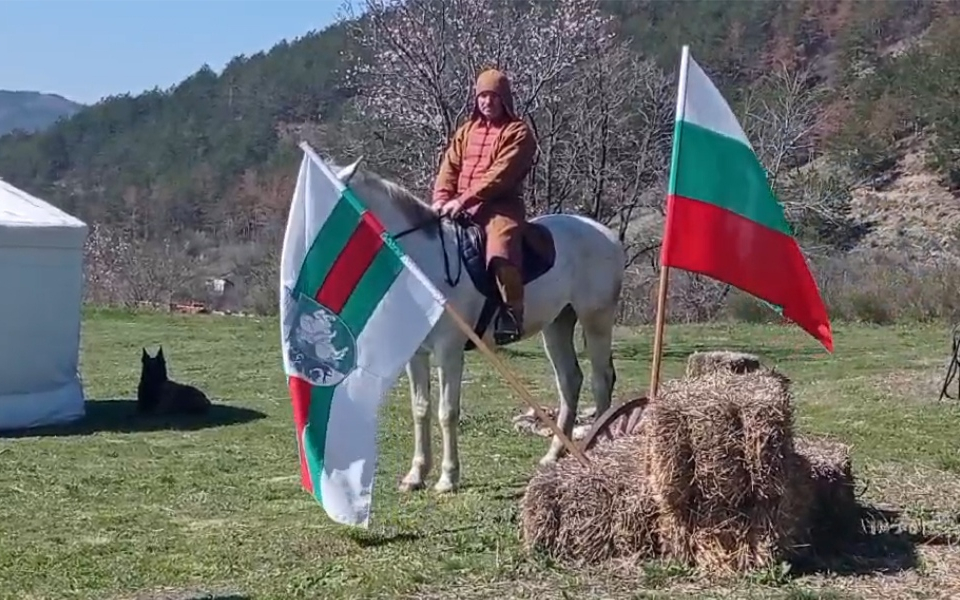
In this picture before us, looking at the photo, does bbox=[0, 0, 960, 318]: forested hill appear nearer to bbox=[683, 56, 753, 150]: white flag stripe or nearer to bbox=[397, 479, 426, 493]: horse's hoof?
bbox=[397, 479, 426, 493]: horse's hoof

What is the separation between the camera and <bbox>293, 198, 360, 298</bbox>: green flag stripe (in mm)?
6625

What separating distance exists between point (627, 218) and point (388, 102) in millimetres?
4759

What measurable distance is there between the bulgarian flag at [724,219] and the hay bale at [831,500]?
0.55 m

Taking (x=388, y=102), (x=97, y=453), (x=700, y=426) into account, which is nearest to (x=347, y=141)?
(x=388, y=102)

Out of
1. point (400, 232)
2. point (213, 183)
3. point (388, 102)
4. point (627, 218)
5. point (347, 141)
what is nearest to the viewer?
point (400, 232)

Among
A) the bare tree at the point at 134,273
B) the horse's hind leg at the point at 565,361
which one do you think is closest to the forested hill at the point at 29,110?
the bare tree at the point at 134,273

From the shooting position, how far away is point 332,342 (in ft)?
21.6

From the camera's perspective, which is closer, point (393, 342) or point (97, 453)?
point (393, 342)

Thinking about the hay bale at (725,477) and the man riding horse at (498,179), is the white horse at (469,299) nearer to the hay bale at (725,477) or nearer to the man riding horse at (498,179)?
A: the man riding horse at (498,179)

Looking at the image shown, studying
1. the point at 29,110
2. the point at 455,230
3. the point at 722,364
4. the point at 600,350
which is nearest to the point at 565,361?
the point at 600,350

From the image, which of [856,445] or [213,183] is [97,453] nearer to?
[856,445]

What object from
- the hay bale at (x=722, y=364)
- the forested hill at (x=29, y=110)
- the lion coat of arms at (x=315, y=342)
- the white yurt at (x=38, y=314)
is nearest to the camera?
→ the lion coat of arms at (x=315, y=342)

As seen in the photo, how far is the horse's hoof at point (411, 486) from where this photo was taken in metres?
8.02

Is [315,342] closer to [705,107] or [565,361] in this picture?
[705,107]
